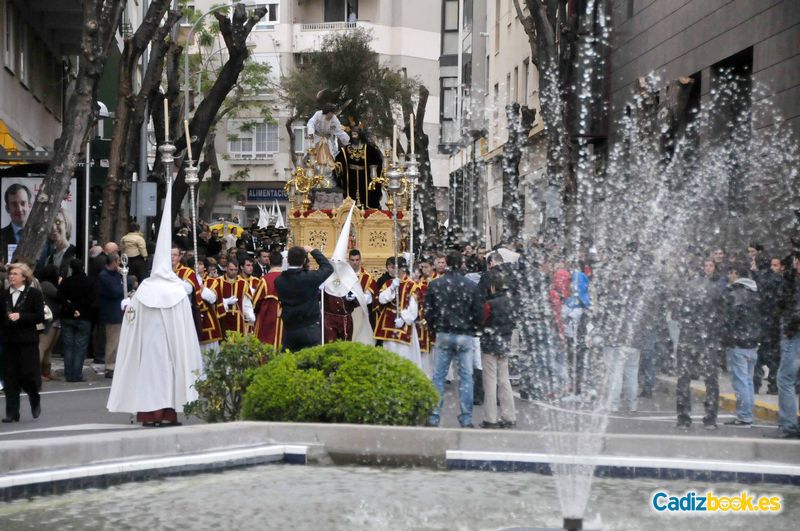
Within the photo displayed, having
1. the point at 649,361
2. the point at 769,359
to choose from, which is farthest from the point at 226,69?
the point at 769,359

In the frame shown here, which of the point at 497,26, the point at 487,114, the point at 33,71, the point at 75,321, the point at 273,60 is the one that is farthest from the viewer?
the point at 273,60

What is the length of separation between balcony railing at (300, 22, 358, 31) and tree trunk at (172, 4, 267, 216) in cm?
4161

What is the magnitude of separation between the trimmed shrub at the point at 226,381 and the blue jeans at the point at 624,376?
5314 mm

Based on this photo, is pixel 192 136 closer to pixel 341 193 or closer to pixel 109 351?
pixel 341 193

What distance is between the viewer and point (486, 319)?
13758 millimetres

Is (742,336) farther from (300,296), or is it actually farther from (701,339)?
(300,296)

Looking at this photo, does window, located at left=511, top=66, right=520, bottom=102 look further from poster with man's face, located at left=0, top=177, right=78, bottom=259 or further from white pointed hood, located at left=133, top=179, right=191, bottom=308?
white pointed hood, located at left=133, top=179, right=191, bottom=308

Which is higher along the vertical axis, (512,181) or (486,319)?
(512,181)

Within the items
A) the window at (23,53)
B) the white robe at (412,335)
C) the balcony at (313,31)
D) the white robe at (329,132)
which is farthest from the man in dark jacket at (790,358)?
the balcony at (313,31)

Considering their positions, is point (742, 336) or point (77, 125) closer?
point (742, 336)

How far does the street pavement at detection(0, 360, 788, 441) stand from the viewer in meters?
13.5

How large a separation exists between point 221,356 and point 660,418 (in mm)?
5412

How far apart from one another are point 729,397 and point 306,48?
2120 inches

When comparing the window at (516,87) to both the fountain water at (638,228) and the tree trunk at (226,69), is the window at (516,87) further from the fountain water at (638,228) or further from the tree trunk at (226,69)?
the tree trunk at (226,69)
